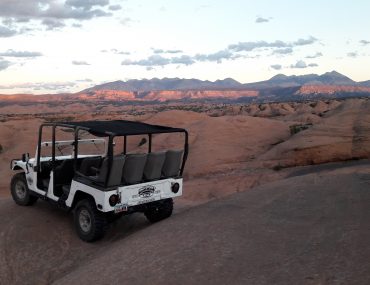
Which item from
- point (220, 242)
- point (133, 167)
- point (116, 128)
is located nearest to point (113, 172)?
point (133, 167)

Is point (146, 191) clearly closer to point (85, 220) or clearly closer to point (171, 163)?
point (171, 163)

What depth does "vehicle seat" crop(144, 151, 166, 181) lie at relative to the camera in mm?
8266

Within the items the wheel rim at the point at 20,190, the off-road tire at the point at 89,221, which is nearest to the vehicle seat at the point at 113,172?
the off-road tire at the point at 89,221

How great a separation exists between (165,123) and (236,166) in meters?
16.0

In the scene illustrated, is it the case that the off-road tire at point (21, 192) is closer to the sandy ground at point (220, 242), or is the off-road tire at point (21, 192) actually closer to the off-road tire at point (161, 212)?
the sandy ground at point (220, 242)

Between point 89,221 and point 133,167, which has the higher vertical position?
point 133,167

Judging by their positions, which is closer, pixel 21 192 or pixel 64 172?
pixel 64 172

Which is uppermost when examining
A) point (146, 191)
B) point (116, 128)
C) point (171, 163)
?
point (116, 128)

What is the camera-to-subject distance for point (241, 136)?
24.9 meters

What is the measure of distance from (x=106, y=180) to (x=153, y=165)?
1.04 meters

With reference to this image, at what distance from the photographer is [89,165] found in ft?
28.6

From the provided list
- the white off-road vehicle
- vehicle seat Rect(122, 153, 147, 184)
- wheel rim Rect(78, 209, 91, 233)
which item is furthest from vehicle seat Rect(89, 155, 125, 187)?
wheel rim Rect(78, 209, 91, 233)

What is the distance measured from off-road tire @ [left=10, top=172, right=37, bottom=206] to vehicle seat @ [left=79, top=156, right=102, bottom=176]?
190 cm

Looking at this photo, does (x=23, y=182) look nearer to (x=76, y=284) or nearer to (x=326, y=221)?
(x=76, y=284)
